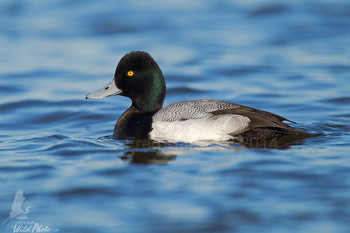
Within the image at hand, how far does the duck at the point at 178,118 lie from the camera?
22.1 ft

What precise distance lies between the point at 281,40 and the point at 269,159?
7596 mm

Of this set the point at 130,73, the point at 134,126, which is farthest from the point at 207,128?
the point at 130,73

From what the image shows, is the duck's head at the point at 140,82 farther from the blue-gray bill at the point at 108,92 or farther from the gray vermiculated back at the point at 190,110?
the gray vermiculated back at the point at 190,110

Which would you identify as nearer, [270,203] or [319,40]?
[270,203]

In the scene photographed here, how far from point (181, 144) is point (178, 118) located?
33cm

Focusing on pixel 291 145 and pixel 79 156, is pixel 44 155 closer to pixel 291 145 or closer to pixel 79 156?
pixel 79 156

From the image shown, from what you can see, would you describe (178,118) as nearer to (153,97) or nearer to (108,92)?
(153,97)

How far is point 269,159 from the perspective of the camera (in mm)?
6090

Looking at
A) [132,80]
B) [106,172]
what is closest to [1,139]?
[132,80]

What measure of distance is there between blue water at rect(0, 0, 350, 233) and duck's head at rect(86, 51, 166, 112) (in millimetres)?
647

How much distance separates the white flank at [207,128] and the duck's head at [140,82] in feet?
2.61

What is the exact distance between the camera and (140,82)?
7.43m

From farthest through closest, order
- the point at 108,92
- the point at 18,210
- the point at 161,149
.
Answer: the point at 108,92 → the point at 161,149 → the point at 18,210

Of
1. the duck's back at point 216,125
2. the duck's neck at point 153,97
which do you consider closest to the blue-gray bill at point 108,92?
the duck's neck at point 153,97
